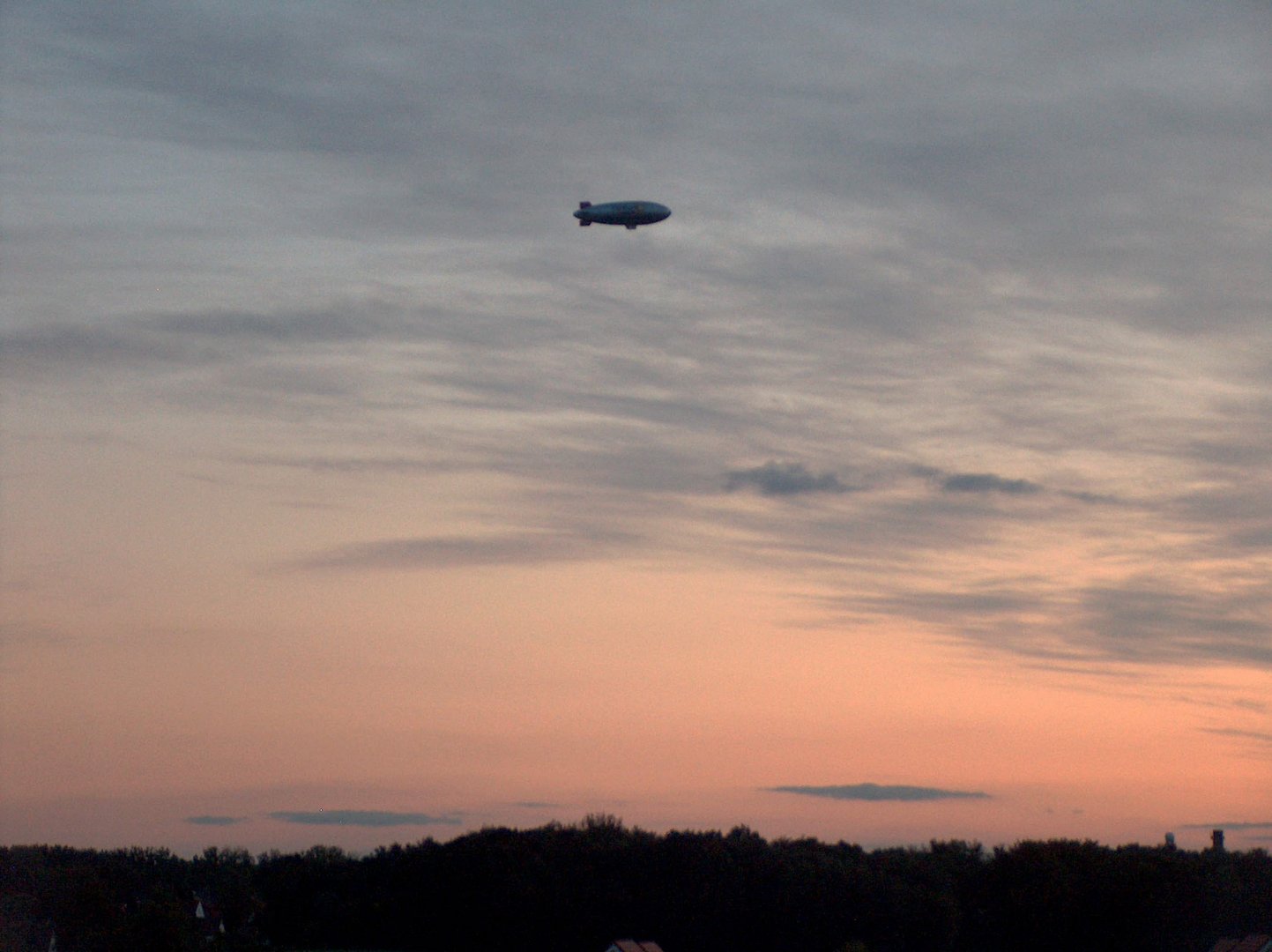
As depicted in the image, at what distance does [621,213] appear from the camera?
12112 centimetres

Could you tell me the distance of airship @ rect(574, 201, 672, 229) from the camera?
394 ft

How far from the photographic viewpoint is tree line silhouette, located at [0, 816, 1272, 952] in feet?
463

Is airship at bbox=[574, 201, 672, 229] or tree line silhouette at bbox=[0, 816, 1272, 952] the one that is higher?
airship at bbox=[574, 201, 672, 229]

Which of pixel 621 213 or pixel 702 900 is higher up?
pixel 621 213

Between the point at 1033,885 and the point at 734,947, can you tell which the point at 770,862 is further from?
the point at 1033,885

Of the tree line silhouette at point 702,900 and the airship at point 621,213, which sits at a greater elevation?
the airship at point 621,213

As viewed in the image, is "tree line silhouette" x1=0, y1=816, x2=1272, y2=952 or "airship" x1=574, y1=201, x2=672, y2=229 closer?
"airship" x1=574, y1=201, x2=672, y2=229

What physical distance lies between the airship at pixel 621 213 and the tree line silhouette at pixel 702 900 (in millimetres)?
65456

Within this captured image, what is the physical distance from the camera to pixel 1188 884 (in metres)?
143

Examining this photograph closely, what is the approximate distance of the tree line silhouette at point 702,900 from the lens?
141 metres

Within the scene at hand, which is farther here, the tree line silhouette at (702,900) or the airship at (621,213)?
the tree line silhouette at (702,900)

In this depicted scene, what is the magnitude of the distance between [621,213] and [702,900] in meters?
72.5

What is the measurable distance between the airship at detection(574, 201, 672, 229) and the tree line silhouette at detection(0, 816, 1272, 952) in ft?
215

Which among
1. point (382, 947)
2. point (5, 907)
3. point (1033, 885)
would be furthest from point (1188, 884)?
point (5, 907)
